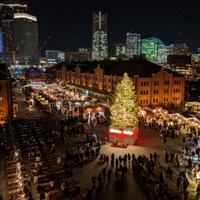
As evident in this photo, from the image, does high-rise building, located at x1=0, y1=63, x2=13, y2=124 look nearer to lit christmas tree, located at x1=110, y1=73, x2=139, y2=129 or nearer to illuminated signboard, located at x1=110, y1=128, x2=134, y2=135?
illuminated signboard, located at x1=110, y1=128, x2=134, y2=135

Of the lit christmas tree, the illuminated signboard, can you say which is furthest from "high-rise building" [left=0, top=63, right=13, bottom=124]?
the lit christmas tree

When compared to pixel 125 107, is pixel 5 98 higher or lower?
lower

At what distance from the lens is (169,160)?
24.7m

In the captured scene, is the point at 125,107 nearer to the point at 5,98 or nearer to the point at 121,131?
the point at 121,131

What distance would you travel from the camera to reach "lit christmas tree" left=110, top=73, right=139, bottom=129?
98.0 ft

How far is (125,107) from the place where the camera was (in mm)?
29938

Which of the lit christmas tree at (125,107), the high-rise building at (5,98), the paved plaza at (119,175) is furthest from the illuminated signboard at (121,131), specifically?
the high-rise building at (5,98)

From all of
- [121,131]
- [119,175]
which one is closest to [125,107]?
[121,131]

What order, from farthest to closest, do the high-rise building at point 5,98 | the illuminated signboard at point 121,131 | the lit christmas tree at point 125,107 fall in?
the high-rise building at point 5,98, the lit christmas tree at point 125,107, the illuminated signboard at point 121,131

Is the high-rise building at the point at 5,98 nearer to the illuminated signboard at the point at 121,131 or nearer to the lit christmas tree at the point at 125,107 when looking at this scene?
the illuminated signboard at the point at 121,131

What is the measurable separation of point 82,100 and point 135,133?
62.9 feet

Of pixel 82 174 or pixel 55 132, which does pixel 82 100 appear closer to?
pixel 55 132

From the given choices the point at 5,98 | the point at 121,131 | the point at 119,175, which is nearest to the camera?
the point at 119,175

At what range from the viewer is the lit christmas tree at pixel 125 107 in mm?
29875
